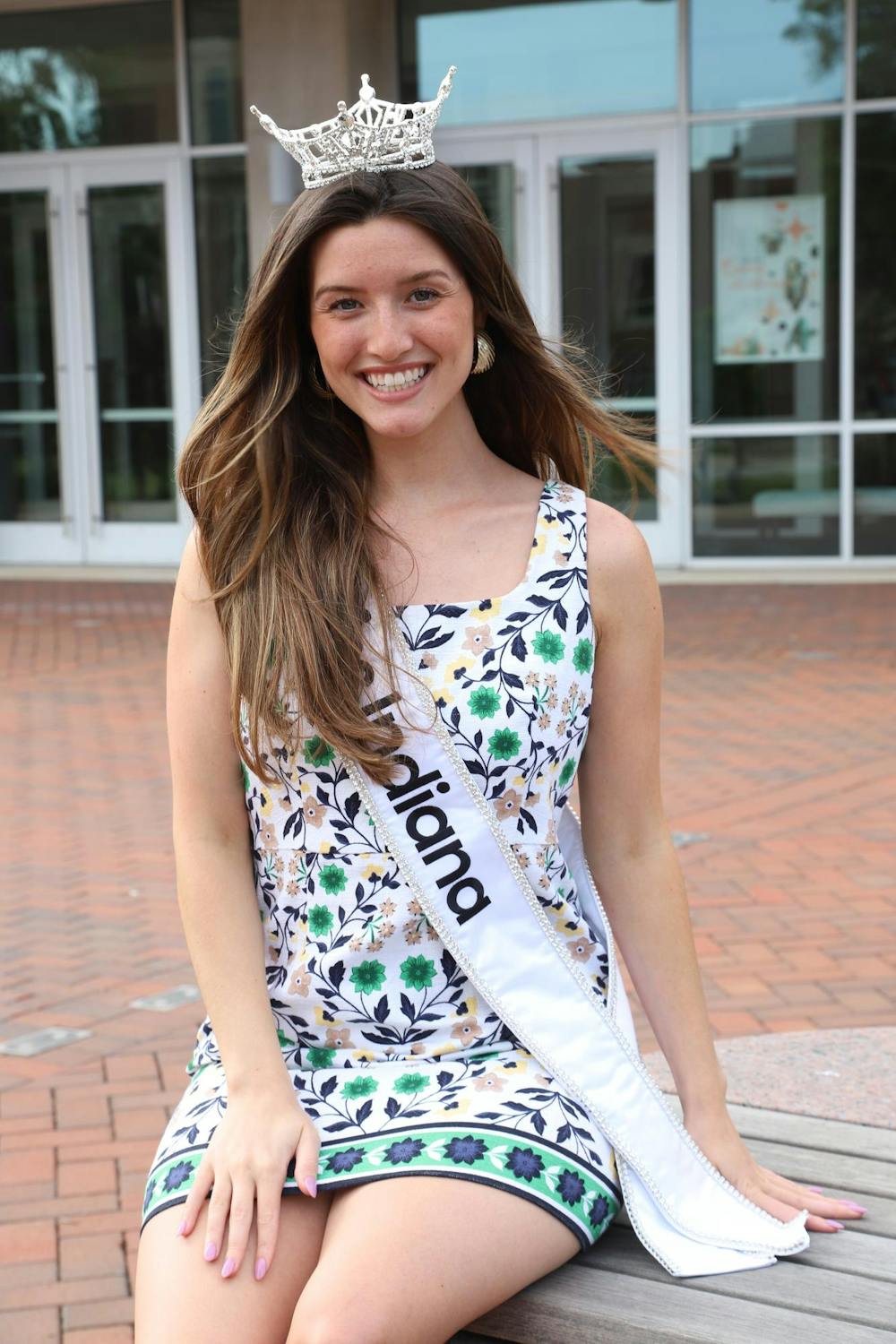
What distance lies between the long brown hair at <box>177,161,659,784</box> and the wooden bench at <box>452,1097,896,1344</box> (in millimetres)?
594

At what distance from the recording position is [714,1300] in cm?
189

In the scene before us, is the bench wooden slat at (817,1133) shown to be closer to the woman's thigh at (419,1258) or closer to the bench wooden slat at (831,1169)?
the bench wooden slat at (831,1169)

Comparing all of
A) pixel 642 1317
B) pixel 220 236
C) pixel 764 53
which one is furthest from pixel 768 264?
pixel 642 1317

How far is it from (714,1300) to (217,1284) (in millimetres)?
518

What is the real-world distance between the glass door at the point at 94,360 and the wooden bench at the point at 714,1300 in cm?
1196

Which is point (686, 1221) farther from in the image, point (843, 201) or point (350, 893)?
point (843, 201)

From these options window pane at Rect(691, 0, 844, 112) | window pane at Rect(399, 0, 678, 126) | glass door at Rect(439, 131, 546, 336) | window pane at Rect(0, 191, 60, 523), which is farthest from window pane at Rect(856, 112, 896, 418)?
window pane at Rect(0, 191, 60, 523)

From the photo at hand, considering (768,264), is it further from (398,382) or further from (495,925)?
(495,925)

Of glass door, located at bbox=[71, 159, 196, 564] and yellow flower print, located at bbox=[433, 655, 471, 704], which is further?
glass door, located at bbox=[71, 159, 196, 564]

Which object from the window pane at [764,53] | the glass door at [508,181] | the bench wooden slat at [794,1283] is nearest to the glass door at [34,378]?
the glass door at [508,181]

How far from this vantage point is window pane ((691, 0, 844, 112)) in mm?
11945

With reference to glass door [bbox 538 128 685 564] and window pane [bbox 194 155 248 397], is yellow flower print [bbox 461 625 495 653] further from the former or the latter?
window pane [bbox 194 155 248 397]

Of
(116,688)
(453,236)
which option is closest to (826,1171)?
(453,236)

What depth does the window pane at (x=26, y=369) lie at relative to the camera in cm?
1384
